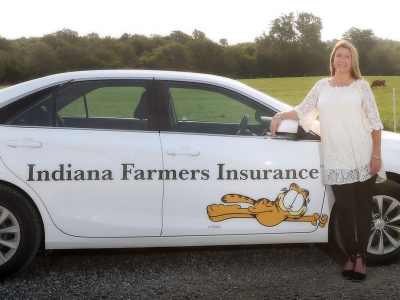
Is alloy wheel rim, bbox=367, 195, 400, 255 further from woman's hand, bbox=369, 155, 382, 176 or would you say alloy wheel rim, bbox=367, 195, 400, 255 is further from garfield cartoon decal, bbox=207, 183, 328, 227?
garfield cartoon decal, bbox=207, 183, 328, 227

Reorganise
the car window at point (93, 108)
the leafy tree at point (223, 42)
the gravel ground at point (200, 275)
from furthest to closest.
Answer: the leafy tree at point (223, 42), the car window at point (93, 108), the gravel ground at point (200, 275)

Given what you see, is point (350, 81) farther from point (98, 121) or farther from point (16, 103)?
point (16, 103)

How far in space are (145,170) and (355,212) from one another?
1.63m

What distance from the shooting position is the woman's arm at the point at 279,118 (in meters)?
4.25

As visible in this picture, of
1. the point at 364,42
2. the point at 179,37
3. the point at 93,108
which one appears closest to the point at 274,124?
the point at 93,108

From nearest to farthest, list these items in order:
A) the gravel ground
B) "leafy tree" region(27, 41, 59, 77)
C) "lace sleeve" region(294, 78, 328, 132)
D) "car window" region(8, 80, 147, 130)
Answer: the gravel ground < "car window" region(8, 80, 147, 130) < "lace sleeve" region(294, 78, 328, 132) < "leafy tree" region(27, 41, 59, 77)

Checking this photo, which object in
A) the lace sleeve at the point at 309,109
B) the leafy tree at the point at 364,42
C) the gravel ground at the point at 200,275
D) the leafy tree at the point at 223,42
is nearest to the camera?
the gravel ground at the point at 200,275

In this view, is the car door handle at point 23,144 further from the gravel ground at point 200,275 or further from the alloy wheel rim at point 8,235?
the gravel ground at point 200,275

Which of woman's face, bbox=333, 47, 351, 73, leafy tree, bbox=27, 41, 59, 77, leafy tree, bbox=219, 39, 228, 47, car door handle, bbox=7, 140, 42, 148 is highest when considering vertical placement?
leafy tree, bbox=219, 39, 228, 47

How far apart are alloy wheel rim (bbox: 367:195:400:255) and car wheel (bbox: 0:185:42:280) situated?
103 inches

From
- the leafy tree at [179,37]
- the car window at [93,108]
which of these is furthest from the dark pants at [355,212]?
the leafy tree at [179,37]

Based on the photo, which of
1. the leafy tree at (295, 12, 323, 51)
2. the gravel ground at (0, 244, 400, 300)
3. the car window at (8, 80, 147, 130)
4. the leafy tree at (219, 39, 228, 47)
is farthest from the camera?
the leafy tree at (295, 12, 323, 51)

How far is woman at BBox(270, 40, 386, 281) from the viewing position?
13.8 ft

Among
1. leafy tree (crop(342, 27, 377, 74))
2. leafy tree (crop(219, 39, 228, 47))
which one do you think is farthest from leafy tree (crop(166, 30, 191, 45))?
leafy tree (crop(342, 27, 377, 74))
